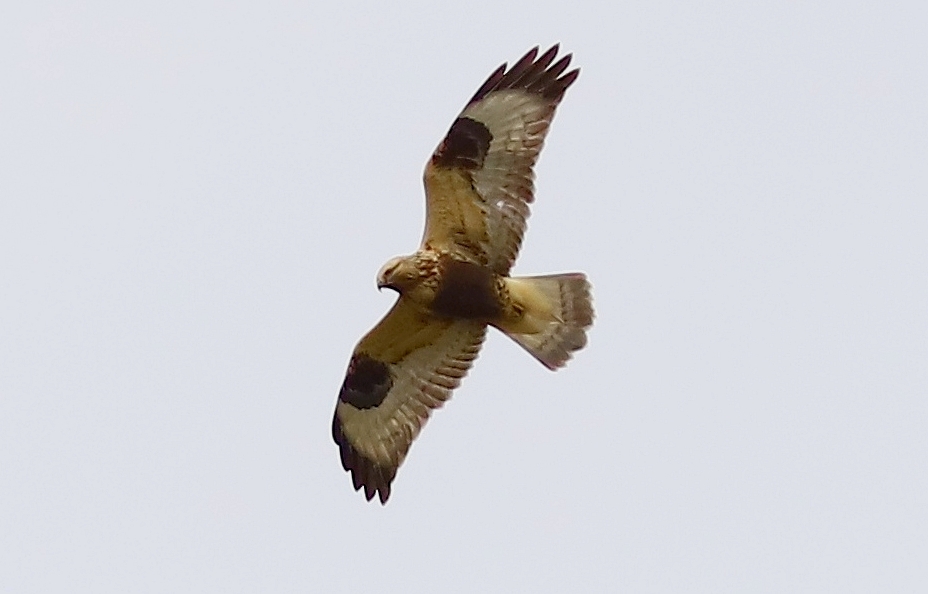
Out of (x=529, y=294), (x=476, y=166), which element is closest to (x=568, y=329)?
(x=529, y=294)

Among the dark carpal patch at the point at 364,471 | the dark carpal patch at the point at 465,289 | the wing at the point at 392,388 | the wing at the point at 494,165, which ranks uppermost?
the wing at the point at 494,165

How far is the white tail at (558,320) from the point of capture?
510 inches

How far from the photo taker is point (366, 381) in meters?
13.3

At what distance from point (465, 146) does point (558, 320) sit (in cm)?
126

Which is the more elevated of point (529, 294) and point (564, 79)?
point (564, 79)

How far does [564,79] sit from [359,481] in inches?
113

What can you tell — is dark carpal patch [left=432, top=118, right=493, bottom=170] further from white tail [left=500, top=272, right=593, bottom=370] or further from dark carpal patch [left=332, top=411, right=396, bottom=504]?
dark carpal patch [left=332, top=411, right=396, bottom=504]

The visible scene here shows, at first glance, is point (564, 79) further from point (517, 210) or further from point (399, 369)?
point (399, 369)

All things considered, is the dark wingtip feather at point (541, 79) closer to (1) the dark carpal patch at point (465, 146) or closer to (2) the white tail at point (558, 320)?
→ (1) the dark carpal patch at point (465, 146)

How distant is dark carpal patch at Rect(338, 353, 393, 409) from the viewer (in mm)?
13305

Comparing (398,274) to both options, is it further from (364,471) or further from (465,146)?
(364,471)

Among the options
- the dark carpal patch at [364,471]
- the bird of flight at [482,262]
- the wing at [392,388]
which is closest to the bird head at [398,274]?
the bird of flight at [482,262]

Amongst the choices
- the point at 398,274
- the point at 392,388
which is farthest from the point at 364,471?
the point at 398,274

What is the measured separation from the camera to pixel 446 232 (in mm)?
12633
